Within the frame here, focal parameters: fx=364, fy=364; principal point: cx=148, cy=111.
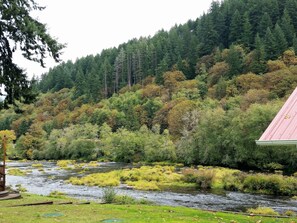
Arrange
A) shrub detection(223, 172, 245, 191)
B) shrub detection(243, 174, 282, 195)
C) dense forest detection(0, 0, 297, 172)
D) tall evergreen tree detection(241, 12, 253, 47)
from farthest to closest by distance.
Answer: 1. tall evergreen tree detection(241, 12, 253, 47)
2. dense forest detection(0, 0, 297, 172)
3. shrub detection(223, 172, 245, 191)
4. shrub detection(243, 174, 282, 195)

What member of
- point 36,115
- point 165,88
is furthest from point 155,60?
point 36,115

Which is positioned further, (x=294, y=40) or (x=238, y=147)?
(x=294, y=40)

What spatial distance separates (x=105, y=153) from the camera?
9038 centimetres

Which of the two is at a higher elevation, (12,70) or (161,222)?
(12,70)

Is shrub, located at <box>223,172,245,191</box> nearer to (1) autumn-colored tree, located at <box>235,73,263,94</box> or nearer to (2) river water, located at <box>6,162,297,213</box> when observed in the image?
(2) river water, located at <box>6,162,297,213</box>

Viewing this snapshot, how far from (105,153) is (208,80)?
47.9 metres

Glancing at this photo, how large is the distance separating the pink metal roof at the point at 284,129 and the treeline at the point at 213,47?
101411mm

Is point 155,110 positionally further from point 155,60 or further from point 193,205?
point 193,205

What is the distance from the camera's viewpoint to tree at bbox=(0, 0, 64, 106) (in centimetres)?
1383

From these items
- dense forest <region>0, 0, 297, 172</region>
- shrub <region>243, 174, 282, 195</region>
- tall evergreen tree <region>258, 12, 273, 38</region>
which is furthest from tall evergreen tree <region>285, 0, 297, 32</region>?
shrub <region>243, 174, 282, 195</region>

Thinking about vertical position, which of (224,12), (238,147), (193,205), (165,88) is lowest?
(193,205)

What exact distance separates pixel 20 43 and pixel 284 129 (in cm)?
1118

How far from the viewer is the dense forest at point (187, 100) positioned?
61.9 meters

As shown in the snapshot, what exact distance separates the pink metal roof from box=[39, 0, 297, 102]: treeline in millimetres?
101411
